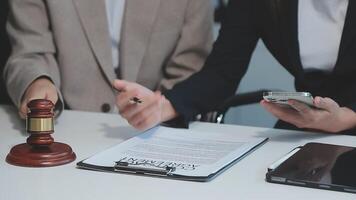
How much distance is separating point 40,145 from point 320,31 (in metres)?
0.73

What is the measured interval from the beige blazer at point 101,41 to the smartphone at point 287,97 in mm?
583

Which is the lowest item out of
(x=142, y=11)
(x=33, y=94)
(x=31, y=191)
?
(x=31, y=191)

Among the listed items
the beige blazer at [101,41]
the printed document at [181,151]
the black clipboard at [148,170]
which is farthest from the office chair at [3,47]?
the black clipboard at [148,170]

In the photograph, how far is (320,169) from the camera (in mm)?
887

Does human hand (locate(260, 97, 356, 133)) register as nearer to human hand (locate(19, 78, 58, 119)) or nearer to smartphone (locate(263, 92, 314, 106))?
smartphone (locate(263, 92, 314, 106))

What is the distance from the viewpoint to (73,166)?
0.95 meters

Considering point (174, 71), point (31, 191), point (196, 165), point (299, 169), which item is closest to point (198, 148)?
point (196, 165)

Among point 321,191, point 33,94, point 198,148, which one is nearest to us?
point 321,191

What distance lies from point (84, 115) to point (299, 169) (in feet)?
2.07

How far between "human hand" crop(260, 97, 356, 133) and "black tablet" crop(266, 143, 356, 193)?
104 mm

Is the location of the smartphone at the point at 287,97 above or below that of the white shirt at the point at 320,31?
below

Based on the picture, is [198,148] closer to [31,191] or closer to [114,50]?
[31,191]

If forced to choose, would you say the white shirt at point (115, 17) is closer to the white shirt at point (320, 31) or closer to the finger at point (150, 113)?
the finger at point (150, 113)

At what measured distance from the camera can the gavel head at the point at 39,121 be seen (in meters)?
0.95
